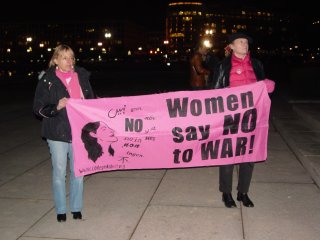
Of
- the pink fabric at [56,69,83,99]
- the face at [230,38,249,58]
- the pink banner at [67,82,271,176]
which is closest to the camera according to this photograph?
the pink fabric at [56,69,83,99]

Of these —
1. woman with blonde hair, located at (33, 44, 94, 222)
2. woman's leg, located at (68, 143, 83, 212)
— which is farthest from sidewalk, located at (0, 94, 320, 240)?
woman with blonde hair, located at (33, 44, 94, 222)

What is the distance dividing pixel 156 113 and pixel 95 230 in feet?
4.83

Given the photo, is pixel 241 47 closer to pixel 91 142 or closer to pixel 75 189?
pixel 91 142

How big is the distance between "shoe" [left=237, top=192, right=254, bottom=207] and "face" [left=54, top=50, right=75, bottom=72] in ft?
8.16

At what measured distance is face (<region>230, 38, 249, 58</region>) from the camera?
4.81m

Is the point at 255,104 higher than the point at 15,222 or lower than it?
higher

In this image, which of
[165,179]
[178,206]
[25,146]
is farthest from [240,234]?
[25,146]

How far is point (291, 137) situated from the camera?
8812 millimetres

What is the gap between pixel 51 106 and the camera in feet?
14.3

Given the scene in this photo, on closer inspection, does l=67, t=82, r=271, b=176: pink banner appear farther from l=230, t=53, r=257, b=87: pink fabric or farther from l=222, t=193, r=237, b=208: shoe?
l=222, t=193, r=237, b=208: shoe

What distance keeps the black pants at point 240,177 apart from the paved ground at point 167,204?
24 cm

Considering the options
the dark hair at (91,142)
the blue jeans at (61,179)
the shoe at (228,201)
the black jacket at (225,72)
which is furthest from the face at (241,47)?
the blue jeans at (61,179)

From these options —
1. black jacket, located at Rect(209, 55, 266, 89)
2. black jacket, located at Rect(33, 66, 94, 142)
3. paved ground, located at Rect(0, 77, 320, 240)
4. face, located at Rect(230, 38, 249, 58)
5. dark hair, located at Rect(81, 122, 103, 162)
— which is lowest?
paved ground, located at Rect(0, 77, 320, 240)

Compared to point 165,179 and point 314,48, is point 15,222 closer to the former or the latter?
point 165,179
